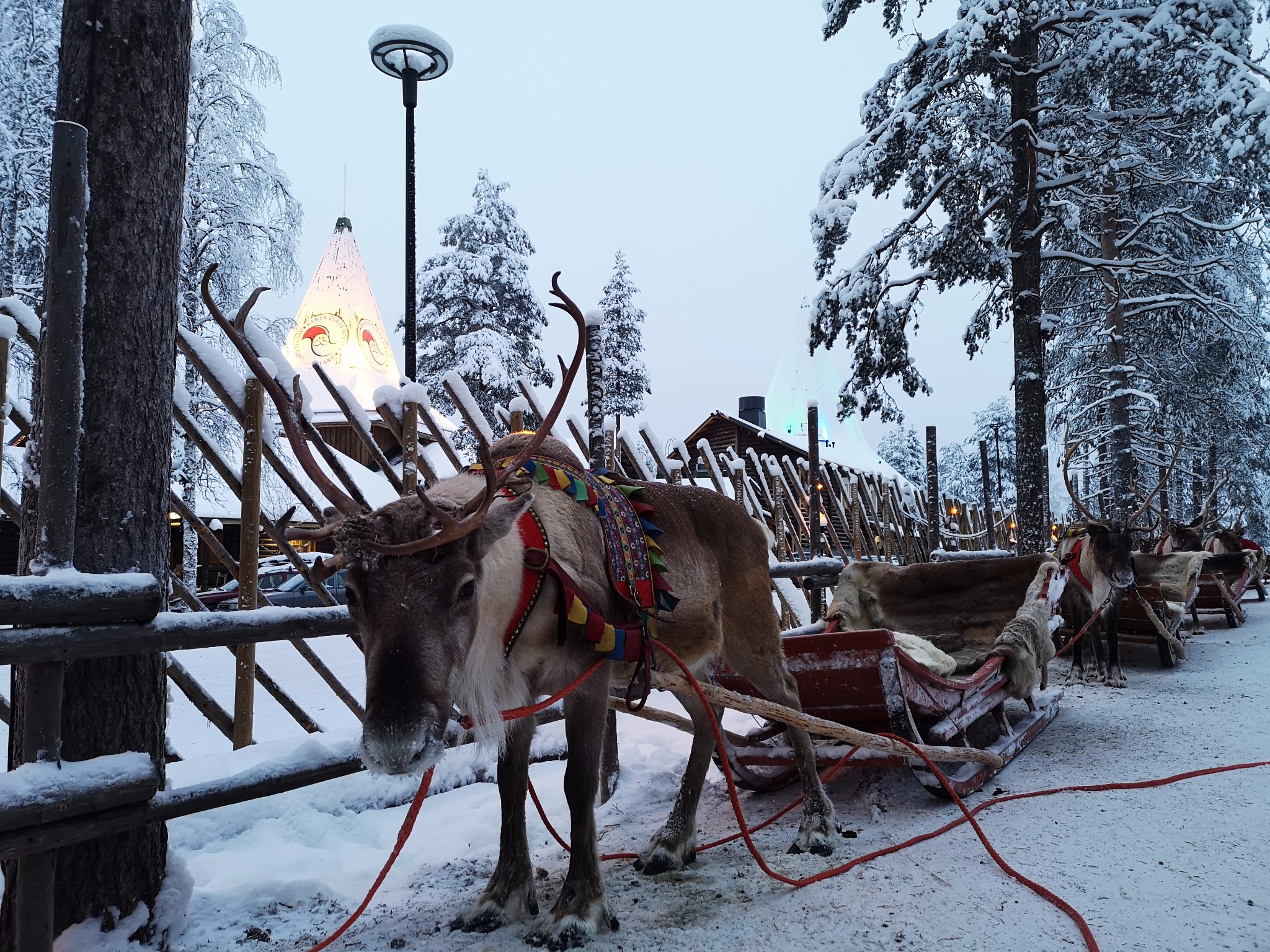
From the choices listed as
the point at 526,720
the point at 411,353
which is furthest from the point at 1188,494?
the point at 526,720

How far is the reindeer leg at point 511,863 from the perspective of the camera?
288 centimetres

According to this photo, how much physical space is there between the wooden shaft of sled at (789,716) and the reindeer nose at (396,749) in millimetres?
1366

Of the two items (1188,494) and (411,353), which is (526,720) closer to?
(411,353)

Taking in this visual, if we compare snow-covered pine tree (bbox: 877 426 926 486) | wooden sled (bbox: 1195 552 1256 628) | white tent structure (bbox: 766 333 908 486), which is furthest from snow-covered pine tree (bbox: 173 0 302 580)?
snow-covered pine tree (bbox: 877 426 926 486)

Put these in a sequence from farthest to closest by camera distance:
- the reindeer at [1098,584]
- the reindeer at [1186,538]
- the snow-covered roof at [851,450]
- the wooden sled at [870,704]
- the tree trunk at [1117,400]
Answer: the snow-covered roof at [851,450], the tree trunk at [1117,400], the reindeer at [1186,538], the reindeer at [1098,584], the wooden sled at [870,704]

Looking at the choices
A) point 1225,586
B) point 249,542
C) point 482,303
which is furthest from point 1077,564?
point 482,303

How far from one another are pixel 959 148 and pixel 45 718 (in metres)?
12.8

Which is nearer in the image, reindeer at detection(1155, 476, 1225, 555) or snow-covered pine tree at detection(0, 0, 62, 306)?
snow-covered pine tree at detection(0, 0, 62, 306)

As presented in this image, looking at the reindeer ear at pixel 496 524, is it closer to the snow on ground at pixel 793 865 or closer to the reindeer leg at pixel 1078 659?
the snow on ground at pixel 793 865

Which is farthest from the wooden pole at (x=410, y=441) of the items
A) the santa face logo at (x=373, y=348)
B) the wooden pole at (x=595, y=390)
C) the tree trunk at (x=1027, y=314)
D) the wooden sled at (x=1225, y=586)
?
the santa face logo at (x=373, y=348)

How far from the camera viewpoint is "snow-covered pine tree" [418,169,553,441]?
81.1 feet

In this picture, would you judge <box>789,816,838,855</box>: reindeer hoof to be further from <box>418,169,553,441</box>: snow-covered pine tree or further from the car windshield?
<box>418,169,553,441</box>: snow-covered pine tree

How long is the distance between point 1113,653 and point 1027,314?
219 inches

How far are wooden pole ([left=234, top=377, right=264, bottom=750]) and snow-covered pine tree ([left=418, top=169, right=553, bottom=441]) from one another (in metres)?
20.6
